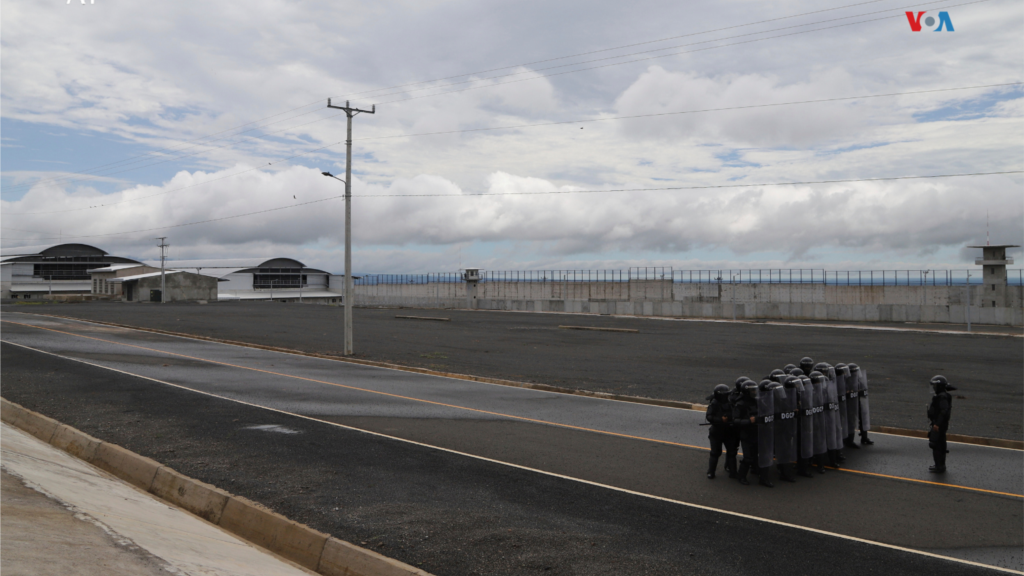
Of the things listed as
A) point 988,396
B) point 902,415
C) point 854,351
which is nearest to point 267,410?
point 902,415

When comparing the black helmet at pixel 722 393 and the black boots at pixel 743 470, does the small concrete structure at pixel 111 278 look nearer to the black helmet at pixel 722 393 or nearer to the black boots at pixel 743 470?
the black helmet at pixel 722 393

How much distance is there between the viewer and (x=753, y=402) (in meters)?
9.51

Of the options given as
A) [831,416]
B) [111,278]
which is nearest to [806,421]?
[831,416]

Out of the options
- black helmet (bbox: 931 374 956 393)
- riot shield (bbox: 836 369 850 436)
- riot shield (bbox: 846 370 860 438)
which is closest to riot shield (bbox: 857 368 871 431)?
riot shield (bbox: 846 370 860 438)

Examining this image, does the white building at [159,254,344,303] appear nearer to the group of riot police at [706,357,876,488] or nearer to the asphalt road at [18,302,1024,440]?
the asphalt road at [18,302,1024,440]

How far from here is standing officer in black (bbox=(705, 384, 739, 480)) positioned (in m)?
9.52

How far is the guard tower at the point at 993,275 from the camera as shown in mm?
58281

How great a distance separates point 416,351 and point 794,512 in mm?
22091

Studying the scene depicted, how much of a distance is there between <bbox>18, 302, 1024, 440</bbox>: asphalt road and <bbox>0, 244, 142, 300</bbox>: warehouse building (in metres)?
70.4

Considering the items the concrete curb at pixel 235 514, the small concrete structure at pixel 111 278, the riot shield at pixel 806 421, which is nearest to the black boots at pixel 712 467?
the riot shield at pixel 806 421

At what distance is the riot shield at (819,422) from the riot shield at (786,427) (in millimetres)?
603

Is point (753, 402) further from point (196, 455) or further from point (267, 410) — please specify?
point (267, 410)

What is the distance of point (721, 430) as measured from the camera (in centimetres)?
967

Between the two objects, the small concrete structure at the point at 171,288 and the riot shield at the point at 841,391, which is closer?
the riot shield at the point at 841,391
